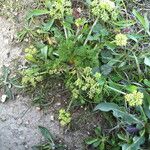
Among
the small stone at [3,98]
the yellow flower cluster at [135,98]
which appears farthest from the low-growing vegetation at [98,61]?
the small stone at [3,98]

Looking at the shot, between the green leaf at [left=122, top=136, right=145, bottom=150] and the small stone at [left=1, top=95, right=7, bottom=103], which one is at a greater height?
the small stone at [left=1, top=95, right=7, bottom=103]

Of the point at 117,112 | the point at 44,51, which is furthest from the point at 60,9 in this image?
the point at 117,112

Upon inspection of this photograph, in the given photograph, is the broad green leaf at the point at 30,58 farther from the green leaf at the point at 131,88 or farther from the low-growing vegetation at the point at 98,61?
the green leaf at the point at 131,88

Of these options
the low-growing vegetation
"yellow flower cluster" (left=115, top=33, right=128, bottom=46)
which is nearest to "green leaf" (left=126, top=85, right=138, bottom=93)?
the low-growing vegetation

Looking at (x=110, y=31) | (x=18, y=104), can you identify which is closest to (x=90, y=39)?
(x=110, y=31)

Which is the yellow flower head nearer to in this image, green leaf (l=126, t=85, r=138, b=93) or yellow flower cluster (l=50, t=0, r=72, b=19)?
yellow flower cluster (l=50, t=0, r=72, b=19)

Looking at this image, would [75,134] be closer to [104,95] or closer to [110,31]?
[104,95]
